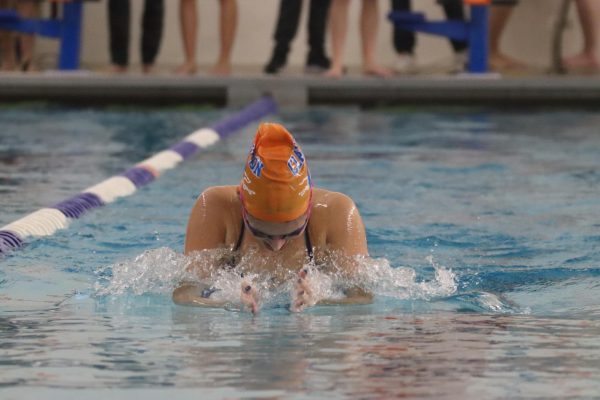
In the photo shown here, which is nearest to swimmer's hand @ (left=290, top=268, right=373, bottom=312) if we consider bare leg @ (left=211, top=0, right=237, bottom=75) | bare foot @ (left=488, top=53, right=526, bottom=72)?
bare leg @ (left=211, top=0, right=237, bottom=75)

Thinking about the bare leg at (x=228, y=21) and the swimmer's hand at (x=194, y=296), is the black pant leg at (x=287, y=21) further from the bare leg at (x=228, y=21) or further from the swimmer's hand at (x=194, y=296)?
the swimmer's hand at (x=194, y=296)

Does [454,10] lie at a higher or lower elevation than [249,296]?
higher

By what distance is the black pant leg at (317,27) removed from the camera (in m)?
11.1

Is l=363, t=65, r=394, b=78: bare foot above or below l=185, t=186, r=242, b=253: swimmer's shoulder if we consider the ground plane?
below

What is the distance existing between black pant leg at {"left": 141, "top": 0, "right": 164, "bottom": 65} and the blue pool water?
263 centimetres

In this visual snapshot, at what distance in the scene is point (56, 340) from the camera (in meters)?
3.73

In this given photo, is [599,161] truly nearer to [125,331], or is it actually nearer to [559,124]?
[559,124]

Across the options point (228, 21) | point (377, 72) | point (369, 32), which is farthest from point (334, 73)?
point (228, 21)

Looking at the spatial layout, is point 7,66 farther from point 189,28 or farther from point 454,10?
point 454,10

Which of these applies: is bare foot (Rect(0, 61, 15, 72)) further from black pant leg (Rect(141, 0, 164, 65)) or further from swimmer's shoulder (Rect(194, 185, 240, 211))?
swimmer's shoulder (Rect(194, 185, 240, 211))

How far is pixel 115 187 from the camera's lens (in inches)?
266

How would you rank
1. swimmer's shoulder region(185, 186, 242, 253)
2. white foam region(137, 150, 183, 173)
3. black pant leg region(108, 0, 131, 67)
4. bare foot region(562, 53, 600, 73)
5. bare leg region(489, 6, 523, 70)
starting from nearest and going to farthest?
swimmer's shoulder region(185, 186, 242, 253)
white foam region(137, 150, 183, 173)
black pant leg region(108, 0, 131, 67)
bare foot region(562, 53, 600, 73)
bare leg region(489, 6, 523, 70)

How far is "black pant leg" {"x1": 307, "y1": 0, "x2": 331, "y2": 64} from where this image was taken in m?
11.1

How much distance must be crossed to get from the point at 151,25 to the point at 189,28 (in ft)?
1.81
